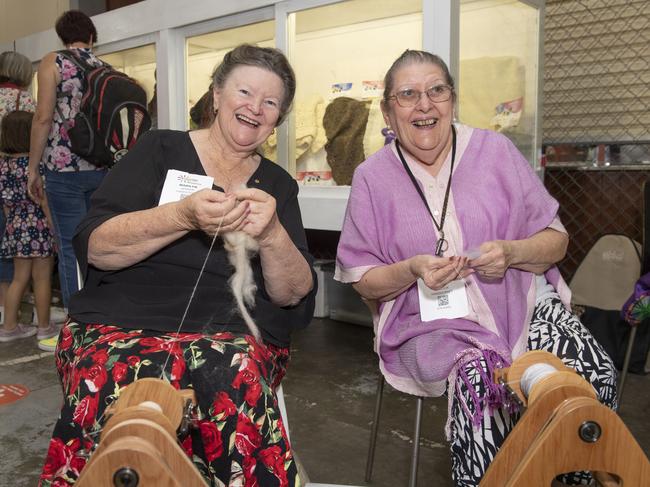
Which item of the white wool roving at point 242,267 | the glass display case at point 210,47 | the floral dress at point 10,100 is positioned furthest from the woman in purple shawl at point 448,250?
the floral dress at point 10,100

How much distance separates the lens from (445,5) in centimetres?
301

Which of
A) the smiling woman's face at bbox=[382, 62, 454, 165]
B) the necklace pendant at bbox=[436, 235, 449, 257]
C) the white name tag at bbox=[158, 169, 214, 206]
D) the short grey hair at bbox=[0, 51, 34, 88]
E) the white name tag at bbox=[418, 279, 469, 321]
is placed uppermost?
the short grey hair at bbox=[0, 51, 34, 88]

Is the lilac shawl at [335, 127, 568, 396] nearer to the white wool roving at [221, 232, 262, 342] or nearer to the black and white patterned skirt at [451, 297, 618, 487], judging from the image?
the black and white patterned skirt at [451, 297, 618, 487]

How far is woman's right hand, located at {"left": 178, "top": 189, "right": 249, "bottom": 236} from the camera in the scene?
1.38m

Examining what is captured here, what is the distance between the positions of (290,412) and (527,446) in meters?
1.90

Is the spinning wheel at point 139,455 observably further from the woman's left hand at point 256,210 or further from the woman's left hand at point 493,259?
the woman's left hand at point 493,259

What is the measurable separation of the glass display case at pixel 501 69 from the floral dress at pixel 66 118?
6.53 feet

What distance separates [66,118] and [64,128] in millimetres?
55

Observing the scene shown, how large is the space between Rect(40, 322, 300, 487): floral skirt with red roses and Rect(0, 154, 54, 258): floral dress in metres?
2.80

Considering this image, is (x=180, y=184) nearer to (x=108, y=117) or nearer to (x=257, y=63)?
(x=257, y=63)

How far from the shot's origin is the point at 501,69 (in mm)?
3666

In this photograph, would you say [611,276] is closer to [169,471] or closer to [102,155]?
[102,155]

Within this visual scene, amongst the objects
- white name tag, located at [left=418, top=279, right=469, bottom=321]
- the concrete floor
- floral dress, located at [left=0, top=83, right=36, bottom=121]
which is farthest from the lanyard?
floral dress, located at [left=0, top=83, right=36, bottom=121]

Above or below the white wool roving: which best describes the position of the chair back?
below
